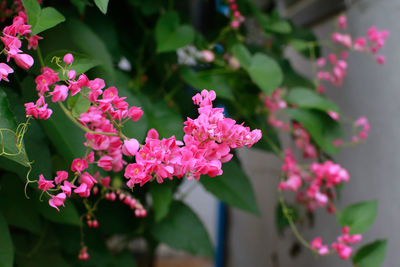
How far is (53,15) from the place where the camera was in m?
0.34

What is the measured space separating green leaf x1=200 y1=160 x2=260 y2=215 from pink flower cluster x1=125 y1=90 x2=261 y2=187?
0.31 metres

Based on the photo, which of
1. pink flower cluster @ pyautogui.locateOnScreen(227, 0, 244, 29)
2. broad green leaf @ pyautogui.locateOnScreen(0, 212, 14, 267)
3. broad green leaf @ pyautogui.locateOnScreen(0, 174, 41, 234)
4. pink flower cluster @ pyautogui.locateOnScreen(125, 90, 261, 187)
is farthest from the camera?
pink flower cluster @ pyautogui.locateOnScreen(227, 0, 244, 29)

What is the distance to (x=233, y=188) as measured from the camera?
0.61m

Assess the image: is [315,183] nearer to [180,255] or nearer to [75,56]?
[75,56]

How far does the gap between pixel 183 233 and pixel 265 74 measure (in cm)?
31

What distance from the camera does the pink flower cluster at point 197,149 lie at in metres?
0.27

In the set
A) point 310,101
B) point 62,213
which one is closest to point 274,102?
point 310,101

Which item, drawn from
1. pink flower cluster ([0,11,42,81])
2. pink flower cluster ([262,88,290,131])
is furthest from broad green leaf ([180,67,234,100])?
pink flower cluster ([0,11,42,81])

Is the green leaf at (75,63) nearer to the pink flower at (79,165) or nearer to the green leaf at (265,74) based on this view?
the pink flower at (79,165)

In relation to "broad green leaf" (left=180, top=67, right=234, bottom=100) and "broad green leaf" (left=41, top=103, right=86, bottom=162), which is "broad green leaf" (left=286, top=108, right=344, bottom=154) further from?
"broad green leaf" (left=41, top=103, right=86, bottom=162)

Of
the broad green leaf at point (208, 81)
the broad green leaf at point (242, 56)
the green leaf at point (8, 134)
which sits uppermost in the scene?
the green leaf at point (8, 134)

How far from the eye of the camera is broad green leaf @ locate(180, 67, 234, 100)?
61 centimetres

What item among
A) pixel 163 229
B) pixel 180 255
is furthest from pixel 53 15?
pixel 180 255

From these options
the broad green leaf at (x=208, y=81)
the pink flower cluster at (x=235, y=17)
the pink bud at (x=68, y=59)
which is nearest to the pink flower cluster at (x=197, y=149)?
the pink bud at (x=68, y=59)
